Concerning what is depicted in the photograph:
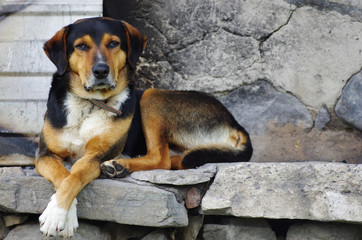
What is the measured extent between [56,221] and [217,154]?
57.5 inches

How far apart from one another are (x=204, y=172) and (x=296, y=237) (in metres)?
0.77

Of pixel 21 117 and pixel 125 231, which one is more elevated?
pixel 21 117

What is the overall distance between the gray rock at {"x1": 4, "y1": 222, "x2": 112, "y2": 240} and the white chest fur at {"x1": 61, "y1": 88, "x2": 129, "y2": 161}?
611mm

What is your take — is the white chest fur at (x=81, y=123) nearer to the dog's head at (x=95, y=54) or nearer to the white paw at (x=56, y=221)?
the dog's head at (x=95, y=54)

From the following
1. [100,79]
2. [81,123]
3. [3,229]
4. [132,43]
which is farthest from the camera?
[132,43]

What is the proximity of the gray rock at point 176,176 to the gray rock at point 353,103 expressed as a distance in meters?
1.72

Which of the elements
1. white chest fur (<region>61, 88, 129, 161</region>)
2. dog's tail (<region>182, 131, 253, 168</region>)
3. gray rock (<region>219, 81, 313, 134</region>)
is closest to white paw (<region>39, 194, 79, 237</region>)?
white chest fur (<region>61, 88, 129, 161</region>)

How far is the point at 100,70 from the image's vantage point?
11.6 feet

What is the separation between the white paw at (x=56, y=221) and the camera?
2.93 metres

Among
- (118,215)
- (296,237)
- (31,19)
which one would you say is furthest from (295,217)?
(31,19)

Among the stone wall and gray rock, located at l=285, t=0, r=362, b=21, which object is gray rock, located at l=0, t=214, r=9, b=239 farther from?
gray rock, located at l=285, t=0, r=362, b=21

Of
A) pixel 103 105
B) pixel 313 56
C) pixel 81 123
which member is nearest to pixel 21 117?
pixel 81 123

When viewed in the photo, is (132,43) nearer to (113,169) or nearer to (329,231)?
(113,169)

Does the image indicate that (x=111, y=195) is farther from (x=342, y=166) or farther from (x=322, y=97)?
(x=322, y=97)
